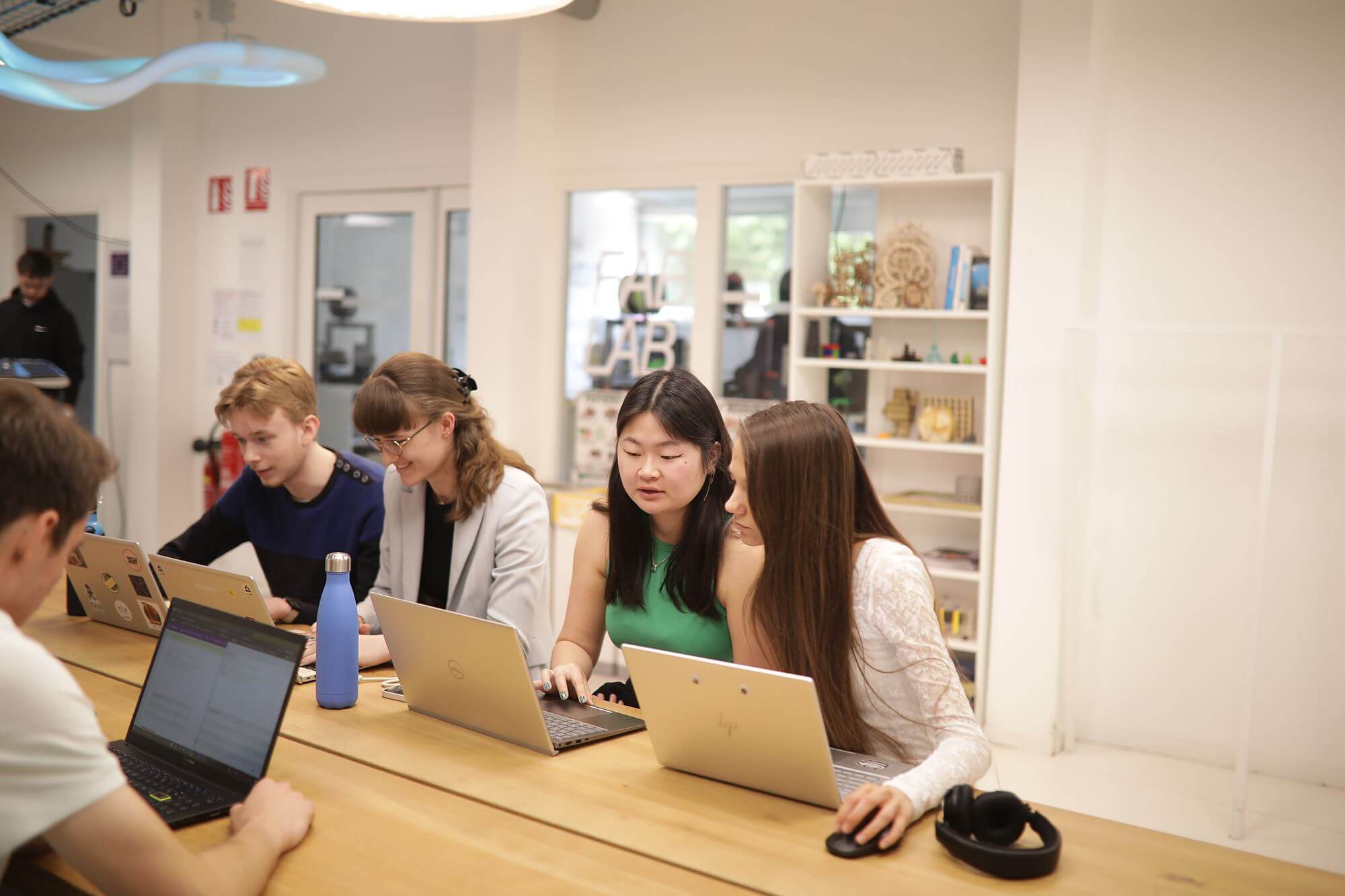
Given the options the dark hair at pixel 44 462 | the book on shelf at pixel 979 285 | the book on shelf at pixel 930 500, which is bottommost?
the book on shelf at pixel 930 500

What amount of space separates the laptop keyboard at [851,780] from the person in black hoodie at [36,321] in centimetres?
579

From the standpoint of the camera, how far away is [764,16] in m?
4.80

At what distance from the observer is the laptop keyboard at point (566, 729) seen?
6.16ft

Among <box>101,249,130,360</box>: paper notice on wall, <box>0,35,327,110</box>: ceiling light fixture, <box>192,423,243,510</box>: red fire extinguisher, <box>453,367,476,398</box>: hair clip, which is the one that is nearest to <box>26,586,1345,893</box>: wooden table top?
<box>453,367,476,398</box>: hair clip

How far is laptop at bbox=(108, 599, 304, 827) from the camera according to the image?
1537 millimetres

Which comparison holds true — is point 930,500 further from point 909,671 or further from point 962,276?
point 909,671

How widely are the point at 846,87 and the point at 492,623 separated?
3.50m

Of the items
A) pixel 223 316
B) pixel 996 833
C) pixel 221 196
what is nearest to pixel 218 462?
pixel 223 316

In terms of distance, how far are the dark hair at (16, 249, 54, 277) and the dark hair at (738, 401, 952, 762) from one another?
5.71 m

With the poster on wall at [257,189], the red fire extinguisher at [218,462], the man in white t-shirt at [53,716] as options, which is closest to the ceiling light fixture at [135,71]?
the man in white t-shirt at [53,716]

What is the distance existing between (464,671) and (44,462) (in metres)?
0.84

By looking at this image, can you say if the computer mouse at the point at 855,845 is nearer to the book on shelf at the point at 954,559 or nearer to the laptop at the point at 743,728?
the laptop at the point at 743,728

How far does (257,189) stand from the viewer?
6.34 meters

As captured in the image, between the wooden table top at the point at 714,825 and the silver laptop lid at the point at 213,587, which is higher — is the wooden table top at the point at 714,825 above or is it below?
below
